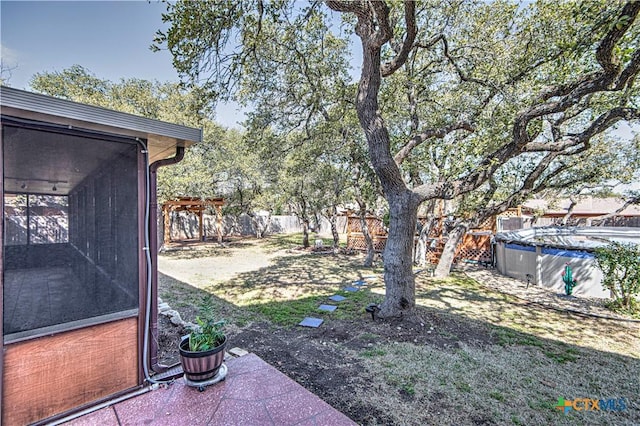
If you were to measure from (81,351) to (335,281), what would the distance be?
575 cm

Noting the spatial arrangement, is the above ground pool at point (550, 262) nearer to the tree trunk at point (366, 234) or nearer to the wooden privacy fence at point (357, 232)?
the tree trunk at point (366, 234)

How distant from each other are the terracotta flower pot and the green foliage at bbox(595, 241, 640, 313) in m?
6.57

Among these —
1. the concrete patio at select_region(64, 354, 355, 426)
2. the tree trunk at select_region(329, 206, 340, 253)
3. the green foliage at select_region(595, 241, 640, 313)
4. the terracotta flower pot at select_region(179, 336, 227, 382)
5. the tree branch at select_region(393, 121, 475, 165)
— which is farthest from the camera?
the tree trunk at select_region(329, 206, 340, 253)

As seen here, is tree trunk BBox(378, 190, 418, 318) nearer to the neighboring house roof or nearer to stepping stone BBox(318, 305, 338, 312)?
stepping stone BBox(318, 305, 338, 312)

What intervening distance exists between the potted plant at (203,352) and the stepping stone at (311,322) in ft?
6.72

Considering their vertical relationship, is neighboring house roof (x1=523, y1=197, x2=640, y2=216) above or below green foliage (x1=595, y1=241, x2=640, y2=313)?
above

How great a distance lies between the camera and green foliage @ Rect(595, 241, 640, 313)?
5008 mm

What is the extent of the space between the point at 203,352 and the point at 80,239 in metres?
1.68

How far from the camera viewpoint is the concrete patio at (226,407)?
2111 millimetres

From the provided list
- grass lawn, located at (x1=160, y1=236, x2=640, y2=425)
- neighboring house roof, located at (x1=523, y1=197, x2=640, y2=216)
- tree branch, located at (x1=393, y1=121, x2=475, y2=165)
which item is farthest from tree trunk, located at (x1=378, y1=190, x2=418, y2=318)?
neighboring house roof, located at (x1=523, y1=197, x2=640, y2=216)

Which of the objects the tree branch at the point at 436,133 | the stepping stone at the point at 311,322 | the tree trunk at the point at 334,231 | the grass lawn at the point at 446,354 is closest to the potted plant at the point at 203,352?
the grass lawn at the point at 446,354

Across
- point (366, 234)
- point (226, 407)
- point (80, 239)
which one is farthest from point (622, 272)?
point (80, 239)

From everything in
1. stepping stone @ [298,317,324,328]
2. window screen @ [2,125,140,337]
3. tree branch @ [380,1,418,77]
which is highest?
tree branch @ [380,1,418,77]

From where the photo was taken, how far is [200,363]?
2467 mm
